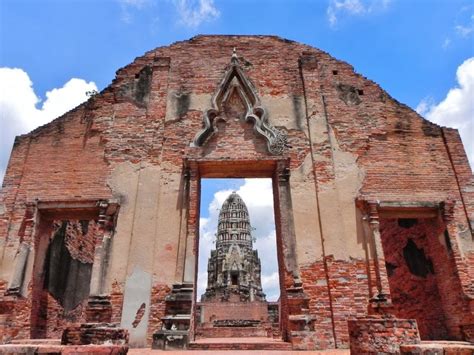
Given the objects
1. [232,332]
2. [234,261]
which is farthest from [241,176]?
[234,261]

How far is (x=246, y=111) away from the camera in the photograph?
33.7ft

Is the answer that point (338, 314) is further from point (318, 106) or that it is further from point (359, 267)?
point (318, 106)

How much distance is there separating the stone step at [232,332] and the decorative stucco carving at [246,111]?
13.0 metres

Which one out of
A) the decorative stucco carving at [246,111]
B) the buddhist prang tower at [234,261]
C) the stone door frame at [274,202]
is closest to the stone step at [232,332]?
the stone door frame at [274,202]

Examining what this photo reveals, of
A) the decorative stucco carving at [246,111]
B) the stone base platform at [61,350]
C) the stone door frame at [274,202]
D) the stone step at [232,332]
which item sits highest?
the decorative stucco carving at [246,111]

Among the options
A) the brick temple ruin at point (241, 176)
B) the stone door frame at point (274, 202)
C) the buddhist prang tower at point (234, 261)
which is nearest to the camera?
the brick temple ruin at point (241, 176)

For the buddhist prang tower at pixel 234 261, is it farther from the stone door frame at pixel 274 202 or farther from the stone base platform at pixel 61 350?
the stone base platform at pixel 61 350

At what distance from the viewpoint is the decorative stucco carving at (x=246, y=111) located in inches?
383

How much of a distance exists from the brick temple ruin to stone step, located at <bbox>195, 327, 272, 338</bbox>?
380 inches

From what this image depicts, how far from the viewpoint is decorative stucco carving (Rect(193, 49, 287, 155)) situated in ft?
31.9

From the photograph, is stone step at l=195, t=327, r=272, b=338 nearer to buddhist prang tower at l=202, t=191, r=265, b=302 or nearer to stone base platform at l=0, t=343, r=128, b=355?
buddhist prang tower at l=202, t=191, r=265, b=302

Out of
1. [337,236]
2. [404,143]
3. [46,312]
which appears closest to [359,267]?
[337,236]

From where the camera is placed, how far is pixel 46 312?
972 cm

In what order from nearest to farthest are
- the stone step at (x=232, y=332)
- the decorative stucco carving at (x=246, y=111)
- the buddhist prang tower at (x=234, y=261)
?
1. the decorative stucco carving at (x=246, y=111)
2. the stone step at (x=232, y=332)
3. the buddhist prang tower at (x=234, y=261)
